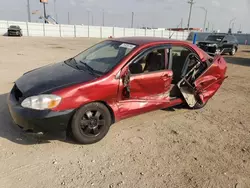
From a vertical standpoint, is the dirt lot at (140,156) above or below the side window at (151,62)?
below

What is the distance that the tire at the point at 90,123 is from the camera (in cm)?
316

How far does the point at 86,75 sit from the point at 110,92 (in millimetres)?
470

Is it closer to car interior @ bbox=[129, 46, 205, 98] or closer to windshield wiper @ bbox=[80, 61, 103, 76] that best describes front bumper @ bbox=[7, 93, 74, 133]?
windshield wiper @ bbox=[80, 61, 103, 76]

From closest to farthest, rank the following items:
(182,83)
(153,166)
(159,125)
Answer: (153,166) → (159,125) → (182,83)

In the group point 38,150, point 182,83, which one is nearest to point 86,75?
point 38,150

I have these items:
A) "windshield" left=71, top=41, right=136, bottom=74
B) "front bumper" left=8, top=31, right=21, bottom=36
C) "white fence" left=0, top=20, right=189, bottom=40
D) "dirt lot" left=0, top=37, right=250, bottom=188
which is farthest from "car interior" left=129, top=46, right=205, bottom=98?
"white fence" left=0, top=20, right=189, bottom=40

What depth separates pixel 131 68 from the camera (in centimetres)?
361

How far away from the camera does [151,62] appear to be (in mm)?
4035

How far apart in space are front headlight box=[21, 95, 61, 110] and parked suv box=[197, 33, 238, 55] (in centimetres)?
1422

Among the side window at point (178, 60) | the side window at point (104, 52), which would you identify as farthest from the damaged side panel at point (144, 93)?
the side window at point (104, 52)

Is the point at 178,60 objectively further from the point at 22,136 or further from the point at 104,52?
the point at 22,136

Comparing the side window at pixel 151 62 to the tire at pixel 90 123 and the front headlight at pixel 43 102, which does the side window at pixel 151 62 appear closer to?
the tire at pixel 90 123

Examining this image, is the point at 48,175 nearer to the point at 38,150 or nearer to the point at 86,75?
the point at 38,150

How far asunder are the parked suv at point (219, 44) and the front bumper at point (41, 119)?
14.2 metres
